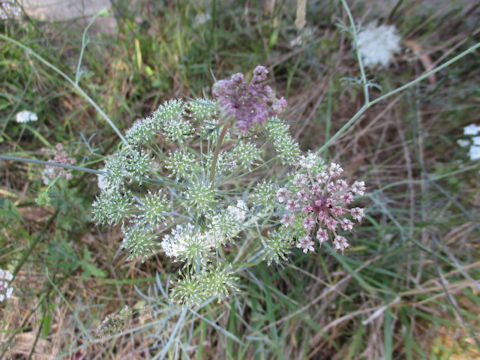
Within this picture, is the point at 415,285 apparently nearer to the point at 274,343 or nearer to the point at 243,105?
the point at 274,343

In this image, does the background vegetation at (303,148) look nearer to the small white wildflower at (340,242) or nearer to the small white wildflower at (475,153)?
the small white wildflower at (475,153)

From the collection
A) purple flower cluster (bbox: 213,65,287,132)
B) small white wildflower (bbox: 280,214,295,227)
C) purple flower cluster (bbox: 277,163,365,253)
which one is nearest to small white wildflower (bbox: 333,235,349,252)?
purple flower cluster (bbox: 277,163,365,253)

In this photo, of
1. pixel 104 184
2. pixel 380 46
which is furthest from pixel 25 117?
pixel 380 46

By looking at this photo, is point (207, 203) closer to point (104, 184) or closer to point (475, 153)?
point (104, 184)

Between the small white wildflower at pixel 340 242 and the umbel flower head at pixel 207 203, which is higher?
the umbel flower head at pixel 207 203

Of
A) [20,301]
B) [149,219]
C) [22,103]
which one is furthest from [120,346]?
[22,103]

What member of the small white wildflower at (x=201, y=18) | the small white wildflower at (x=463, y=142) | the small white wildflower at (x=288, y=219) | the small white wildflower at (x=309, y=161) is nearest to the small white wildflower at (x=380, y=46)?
the small white wildflower at (x=463, y=142)
